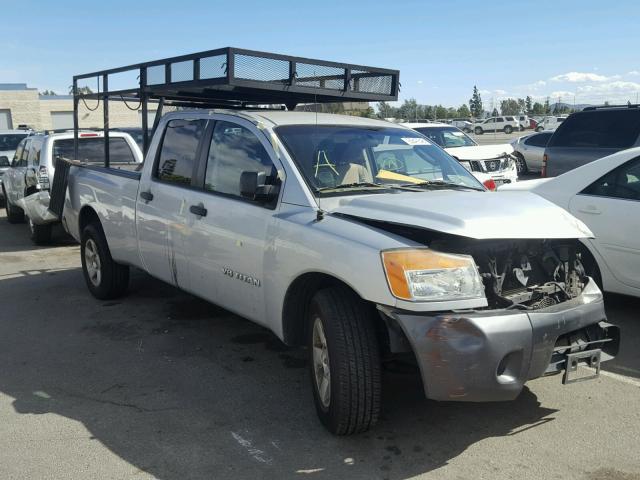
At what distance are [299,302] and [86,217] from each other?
3.98 meters

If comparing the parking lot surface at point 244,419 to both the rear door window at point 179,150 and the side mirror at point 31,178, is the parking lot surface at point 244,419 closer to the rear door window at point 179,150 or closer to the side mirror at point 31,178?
the rear door window at point 179,150

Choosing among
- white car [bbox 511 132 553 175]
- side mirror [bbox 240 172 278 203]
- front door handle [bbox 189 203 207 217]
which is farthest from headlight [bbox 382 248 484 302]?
white car [bbox 511 132 553 175]

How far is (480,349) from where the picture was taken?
312cm

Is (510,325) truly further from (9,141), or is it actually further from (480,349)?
(9,141)

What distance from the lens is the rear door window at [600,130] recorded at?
9.98 m

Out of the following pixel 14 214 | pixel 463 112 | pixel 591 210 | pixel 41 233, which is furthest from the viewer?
pixel 463 112

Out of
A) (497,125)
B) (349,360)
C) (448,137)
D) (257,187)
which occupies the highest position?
(497,125)

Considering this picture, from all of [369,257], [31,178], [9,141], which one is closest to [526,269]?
[369,257]

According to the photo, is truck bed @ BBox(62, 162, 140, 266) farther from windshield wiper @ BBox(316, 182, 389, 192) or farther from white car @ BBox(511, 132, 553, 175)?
white car @ BBox(511, 132, 553, 175)

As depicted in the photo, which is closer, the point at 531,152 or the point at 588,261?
the point at 588,261

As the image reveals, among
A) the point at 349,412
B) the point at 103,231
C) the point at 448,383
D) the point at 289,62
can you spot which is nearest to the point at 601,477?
the point at 448,383

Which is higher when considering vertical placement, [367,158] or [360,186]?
[367,158]

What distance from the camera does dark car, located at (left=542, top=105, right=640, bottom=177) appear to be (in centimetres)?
1001

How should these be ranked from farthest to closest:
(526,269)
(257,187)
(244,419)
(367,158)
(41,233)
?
(41,233)
(367,158)
(257,187)
(244,419)
(526,269)
